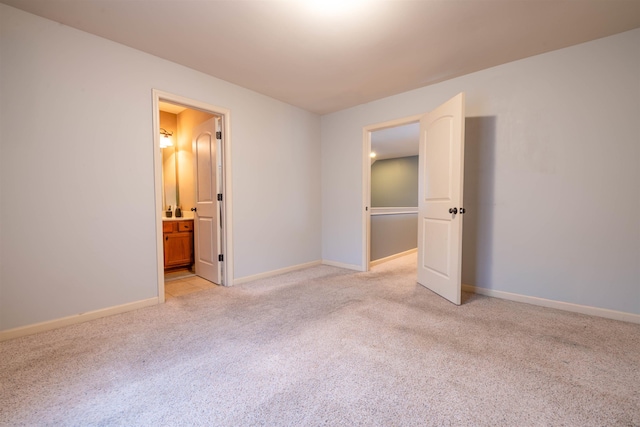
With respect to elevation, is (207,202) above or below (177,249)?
above

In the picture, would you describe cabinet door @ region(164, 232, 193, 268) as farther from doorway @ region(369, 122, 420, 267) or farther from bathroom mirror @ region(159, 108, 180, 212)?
doorway @ region(369, 122, 420, 267)

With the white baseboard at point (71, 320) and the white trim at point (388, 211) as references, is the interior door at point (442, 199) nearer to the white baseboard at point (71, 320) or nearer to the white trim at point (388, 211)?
the white trim at point (388, 211)

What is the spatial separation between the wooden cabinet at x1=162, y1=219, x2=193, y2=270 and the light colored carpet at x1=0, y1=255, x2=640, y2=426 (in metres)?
1.40

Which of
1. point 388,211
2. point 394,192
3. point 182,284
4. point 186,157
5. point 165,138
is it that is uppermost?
point 165,138

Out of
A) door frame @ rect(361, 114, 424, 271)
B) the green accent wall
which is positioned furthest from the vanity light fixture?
the green accent wall

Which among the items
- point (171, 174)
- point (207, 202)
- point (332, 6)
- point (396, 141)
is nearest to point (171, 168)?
point (171, 174)

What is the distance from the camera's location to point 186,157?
13.9ft

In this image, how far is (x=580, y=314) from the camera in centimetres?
243

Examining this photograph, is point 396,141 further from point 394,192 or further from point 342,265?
point 342,265

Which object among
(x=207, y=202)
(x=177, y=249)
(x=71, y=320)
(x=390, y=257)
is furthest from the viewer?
(x=390, y=257)

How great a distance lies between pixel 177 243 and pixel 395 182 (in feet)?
20.3

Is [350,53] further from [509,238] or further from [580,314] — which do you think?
[580,314]

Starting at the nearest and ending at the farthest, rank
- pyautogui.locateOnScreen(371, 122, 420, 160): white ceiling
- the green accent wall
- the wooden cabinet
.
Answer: the wooden cabinet, pyautogui.locateOnScreen(371, 122, 420, 160): white ceiling, the green accent wall

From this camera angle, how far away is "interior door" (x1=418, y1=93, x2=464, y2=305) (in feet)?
8.53
